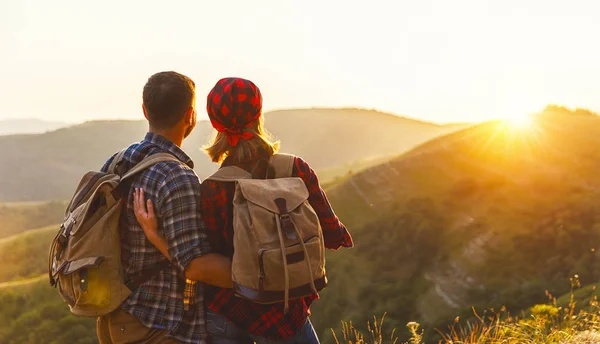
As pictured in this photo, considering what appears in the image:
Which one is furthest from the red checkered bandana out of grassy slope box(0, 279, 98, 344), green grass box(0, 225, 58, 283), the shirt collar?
green grass box(0, 225, 58, 283)

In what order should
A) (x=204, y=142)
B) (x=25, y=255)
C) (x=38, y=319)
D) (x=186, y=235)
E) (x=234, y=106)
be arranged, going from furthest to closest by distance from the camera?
1. (x=204, y=142)
2. (x=25, y=255)
3. (x=38, y=319)
4. (x=234, y=106)
5. (x=186, y=235)

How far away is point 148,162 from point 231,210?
50 centimetres

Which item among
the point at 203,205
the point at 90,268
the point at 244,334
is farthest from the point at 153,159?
the point at 244,334

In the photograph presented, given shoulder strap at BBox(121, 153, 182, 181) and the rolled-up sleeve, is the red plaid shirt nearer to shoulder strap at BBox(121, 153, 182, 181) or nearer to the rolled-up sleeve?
the rolled-up sleeve

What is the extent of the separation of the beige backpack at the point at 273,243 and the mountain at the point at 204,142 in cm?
11886

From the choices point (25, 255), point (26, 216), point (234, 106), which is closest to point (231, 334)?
point (234, 106)

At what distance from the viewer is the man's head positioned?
9.55 ft

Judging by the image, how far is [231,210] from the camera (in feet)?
9.34

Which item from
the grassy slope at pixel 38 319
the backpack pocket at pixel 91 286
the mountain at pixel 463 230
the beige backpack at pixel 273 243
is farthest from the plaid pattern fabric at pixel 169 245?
the grassy slope at pixel 38 319

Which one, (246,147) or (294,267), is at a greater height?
(246,147)

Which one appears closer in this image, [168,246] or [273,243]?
[273,243]

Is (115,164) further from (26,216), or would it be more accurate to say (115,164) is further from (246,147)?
(26,216)

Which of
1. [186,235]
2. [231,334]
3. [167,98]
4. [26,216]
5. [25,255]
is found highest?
[167,98]

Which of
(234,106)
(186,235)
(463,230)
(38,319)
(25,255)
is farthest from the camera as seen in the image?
(25,255)
